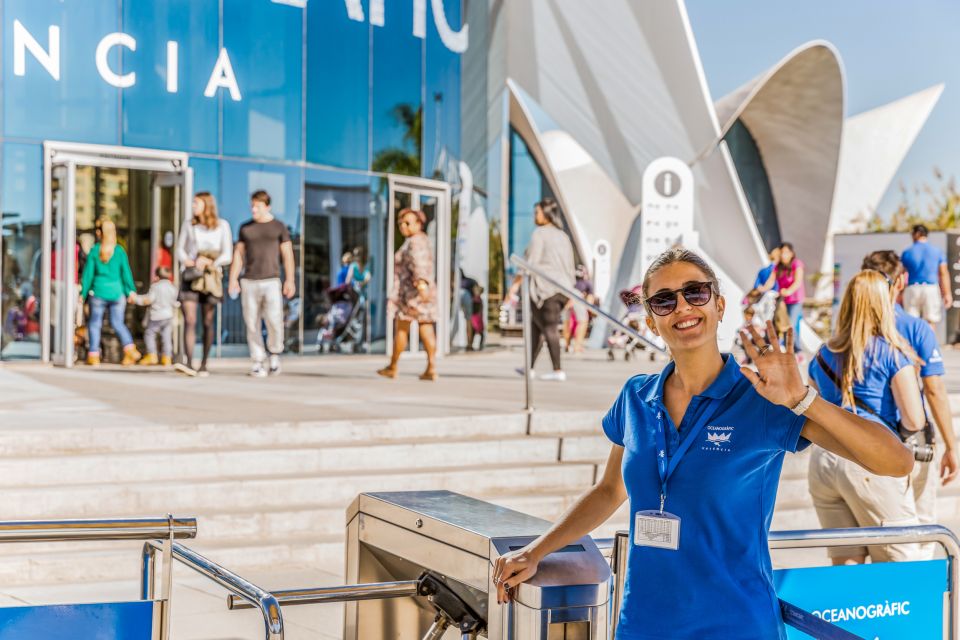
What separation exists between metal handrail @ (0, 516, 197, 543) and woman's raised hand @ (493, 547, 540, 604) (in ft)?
2.87

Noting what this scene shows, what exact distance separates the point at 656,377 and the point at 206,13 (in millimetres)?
13272

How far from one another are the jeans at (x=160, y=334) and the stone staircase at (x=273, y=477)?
274 inches

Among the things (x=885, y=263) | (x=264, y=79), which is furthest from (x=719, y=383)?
(x=264, y=79)

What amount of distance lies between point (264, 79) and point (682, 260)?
43.9ft

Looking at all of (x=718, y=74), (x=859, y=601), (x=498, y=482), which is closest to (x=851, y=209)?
(x=718, y=74)

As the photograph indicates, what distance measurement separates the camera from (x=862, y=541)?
3.24 m

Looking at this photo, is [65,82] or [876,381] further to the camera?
[65,82]

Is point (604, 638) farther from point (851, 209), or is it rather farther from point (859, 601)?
point (851, 209)

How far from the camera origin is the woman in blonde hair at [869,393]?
4762 mm

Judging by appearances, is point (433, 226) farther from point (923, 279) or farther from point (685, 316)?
point (685, 316)

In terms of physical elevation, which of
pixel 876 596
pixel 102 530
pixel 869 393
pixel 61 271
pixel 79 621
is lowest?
pixel 876 596

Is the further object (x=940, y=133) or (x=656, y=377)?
(x=940, y=133)

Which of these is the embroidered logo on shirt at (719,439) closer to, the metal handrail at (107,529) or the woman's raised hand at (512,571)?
the woman's raised hand at (512,571)

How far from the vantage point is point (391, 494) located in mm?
3074
